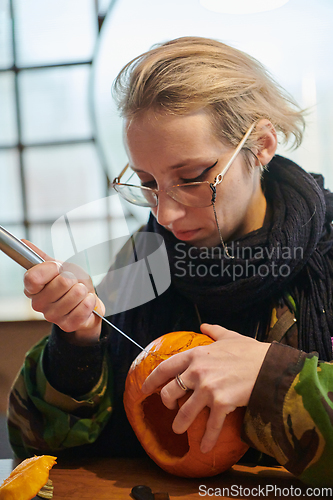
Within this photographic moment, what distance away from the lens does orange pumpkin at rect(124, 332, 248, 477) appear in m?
0.45

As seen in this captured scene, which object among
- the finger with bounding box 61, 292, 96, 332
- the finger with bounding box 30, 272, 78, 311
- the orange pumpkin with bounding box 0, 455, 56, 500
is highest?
the finger with bounding box 30, 272, 78, 311

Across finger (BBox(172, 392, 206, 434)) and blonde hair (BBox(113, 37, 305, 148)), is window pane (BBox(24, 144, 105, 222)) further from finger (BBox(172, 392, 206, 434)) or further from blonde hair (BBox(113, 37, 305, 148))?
finger (BBox(172, 392, 206, 434))

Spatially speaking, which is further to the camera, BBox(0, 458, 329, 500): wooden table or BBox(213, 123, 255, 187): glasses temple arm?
BBox(213, 123, 255, 187): glasses temple arm

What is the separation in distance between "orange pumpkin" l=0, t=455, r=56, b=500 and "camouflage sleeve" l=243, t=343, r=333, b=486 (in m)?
0.22

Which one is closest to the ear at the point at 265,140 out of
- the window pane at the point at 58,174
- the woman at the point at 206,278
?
the woman at the point at 206,278

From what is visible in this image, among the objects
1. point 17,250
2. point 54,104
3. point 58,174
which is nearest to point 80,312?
point 17,250

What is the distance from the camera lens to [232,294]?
672mm

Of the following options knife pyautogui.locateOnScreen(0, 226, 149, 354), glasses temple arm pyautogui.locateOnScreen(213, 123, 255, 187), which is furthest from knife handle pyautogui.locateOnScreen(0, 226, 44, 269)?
glasses temple arm pyautogui.locateOnScreen(213, 123, 255, 187)

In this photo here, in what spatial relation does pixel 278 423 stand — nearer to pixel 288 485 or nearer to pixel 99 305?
pixel 288 485

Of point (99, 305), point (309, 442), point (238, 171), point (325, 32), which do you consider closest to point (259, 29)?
point (325, 32)

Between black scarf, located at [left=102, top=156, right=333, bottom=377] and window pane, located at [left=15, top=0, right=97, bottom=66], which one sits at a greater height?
window pane, located at [left=15, top=0, right=97, bottom=66]

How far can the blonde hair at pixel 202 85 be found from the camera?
1.90 feet

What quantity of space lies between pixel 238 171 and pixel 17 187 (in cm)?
103

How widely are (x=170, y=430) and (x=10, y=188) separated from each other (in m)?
1.18
